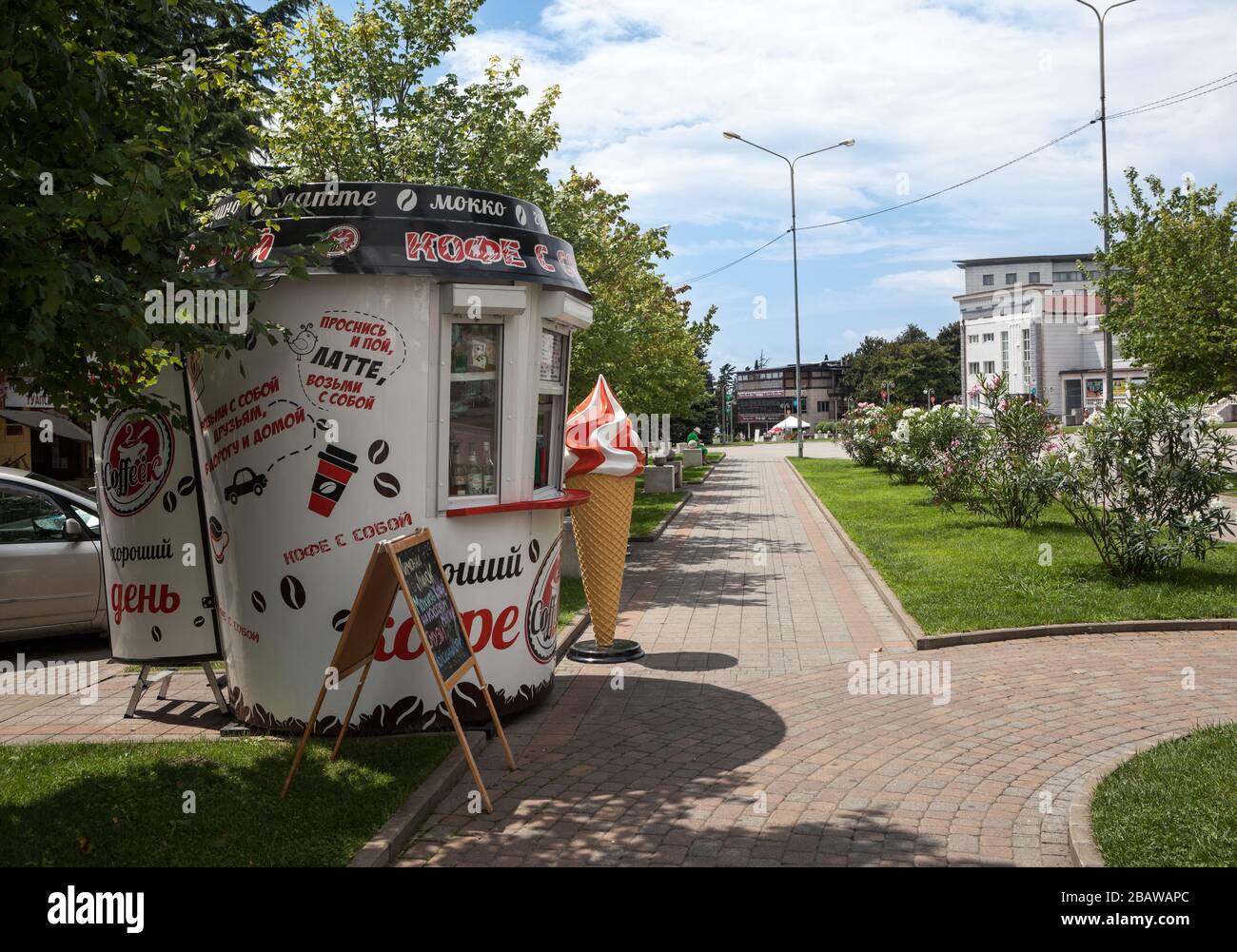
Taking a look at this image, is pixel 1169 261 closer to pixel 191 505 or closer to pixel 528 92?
pixel 528 92

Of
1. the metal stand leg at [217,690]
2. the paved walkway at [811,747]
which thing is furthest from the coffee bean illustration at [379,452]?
the metal stand leg at [217,690]

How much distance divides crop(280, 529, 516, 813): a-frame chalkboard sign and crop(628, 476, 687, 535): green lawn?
1036 centimetres

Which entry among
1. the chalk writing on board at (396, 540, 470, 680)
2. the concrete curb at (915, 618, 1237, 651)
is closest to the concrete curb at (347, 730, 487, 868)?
the chalk writing on board at (396, 540, 470, 680)

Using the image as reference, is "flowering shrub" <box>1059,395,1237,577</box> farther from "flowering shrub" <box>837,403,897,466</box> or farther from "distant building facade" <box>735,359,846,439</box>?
"distant building facade" <box>735,359,846,439</box>

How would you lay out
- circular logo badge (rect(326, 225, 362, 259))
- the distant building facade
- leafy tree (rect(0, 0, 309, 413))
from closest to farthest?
leafy tree (rect(0, 0, 309, 413))
circular logo badge (rect(326, 225, 362, 259))
the distant building facade

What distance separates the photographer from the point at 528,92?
42.5 feet

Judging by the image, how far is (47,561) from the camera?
31.4 ft

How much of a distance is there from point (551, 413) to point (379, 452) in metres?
1.80

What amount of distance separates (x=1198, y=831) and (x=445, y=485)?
14.5ft

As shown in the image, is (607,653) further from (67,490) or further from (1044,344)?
(1044,344)

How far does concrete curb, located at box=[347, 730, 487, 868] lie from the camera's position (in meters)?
4.66

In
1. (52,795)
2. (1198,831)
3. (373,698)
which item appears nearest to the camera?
(1198,831)

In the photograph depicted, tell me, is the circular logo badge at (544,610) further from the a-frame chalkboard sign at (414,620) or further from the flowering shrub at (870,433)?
the flowering shrub at (870,433)
